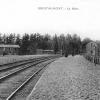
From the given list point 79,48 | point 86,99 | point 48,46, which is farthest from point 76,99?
point 48,46

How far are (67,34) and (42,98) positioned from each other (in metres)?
191

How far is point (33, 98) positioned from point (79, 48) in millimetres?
131020

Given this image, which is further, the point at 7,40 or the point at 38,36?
the point at 38,36

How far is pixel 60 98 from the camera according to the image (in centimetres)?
834

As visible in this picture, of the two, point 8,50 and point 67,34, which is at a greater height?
point 67,34

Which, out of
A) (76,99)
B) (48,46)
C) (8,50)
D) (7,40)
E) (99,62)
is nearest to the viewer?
(76,99)

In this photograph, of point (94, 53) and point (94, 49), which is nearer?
point (94, 53)

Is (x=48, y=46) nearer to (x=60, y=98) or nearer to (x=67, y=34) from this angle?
(x=67, y=34)

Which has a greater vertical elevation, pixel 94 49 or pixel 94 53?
pixel 94 49

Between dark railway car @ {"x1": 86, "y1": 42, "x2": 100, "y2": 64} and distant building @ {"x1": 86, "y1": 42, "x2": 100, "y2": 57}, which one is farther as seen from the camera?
dark railway car @ {"x1": 86, "y1": 42, "x2": 100, "y2": 64}

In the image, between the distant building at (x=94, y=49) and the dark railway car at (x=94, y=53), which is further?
the dark railway car at (x=94, y=53)

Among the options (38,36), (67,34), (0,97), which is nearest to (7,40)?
(38,36)

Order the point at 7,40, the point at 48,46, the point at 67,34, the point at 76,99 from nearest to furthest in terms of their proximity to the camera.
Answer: the point at 76,99
the point at 7,40
the point at 48,46
the point at 67,34

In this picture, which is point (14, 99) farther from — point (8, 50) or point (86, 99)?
point (8, 50)
